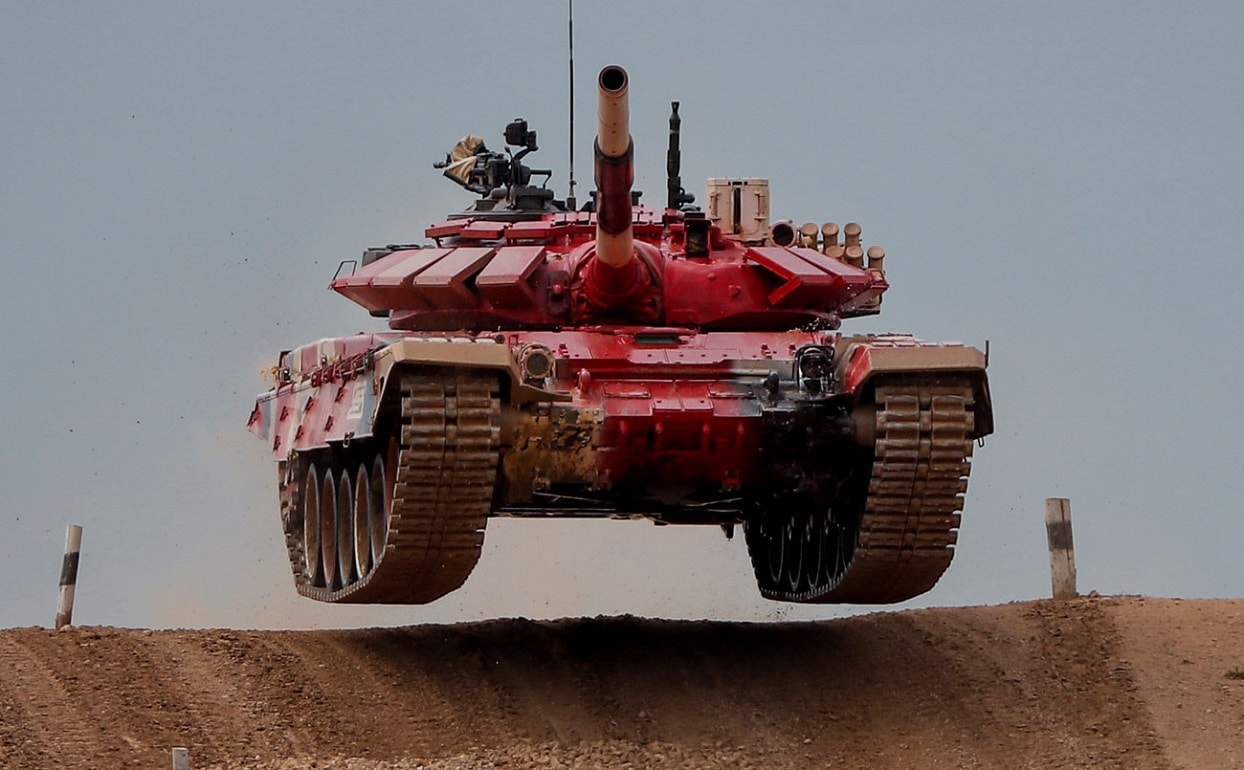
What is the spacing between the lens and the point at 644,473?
1544 cm

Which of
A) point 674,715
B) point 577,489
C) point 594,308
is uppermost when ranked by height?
point 594,308

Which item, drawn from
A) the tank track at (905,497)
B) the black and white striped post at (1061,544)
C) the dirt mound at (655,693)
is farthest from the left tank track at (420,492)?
the black and white striped post at (1061,544)

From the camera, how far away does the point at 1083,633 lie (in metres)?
16.8

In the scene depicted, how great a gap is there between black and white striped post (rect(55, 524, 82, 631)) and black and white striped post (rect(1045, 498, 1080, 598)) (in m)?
7.50

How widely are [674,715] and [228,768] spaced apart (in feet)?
11.1

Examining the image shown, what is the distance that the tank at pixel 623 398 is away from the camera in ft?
48.0

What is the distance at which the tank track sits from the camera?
48.2 ft

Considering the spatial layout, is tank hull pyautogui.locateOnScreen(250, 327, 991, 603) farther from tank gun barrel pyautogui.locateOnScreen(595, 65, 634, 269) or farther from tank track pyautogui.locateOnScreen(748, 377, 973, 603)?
tank gun barrel pyautogui.locateOnScreen(595, 65, 634, 269)

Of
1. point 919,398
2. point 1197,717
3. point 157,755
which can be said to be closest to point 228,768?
point 157,755

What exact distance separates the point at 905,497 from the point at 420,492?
115 inches

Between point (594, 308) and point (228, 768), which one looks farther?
point (594, 308)

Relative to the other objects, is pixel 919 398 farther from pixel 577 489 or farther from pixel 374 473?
pixel 374 473

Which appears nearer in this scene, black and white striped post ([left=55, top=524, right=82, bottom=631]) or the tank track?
the tank track

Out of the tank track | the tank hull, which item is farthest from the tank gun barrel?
the tank track
